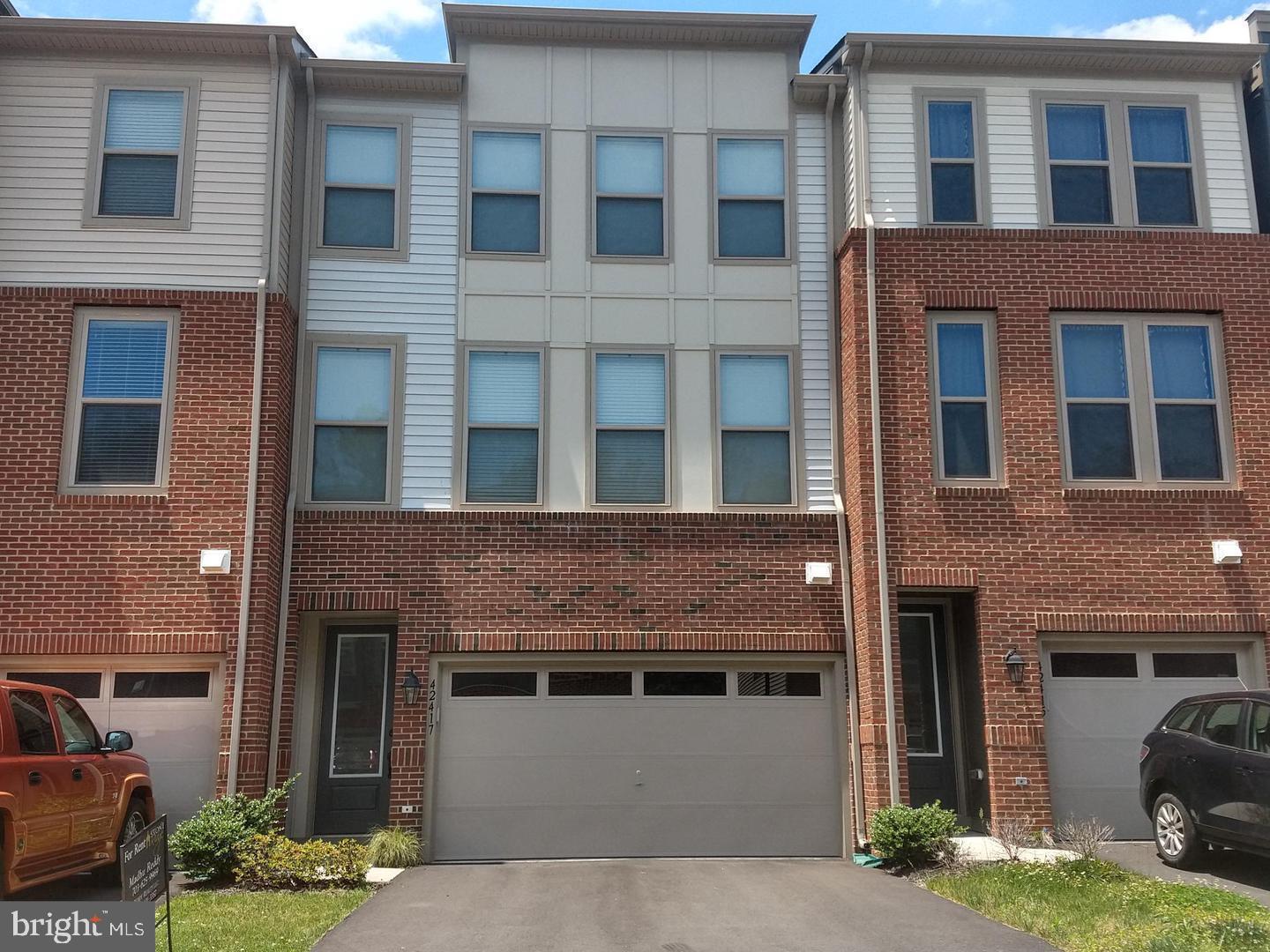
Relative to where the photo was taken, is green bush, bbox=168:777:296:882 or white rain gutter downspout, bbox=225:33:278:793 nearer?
green bush, bbox=168:777:296:882

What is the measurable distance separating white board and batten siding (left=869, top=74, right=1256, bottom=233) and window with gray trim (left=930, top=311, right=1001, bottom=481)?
1.31 meters

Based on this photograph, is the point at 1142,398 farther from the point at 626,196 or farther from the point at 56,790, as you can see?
the point at 56,790

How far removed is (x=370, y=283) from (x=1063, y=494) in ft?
26.0

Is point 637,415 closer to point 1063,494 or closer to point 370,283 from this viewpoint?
point 370,283

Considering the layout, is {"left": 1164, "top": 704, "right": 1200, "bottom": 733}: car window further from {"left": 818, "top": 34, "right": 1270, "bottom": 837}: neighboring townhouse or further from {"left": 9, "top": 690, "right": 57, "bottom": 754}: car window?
{"left": 9, "top": 690, "right": 57, "bottom": 754}: car window

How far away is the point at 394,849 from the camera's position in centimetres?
1177

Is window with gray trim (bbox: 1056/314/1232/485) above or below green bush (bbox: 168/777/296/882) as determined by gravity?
above

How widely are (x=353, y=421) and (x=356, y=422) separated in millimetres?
40

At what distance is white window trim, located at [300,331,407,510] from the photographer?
13.1 m

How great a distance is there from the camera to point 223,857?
35.8 ft

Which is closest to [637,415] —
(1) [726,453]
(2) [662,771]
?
(1) [726,453]

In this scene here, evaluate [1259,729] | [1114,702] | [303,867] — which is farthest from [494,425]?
[1259,729]

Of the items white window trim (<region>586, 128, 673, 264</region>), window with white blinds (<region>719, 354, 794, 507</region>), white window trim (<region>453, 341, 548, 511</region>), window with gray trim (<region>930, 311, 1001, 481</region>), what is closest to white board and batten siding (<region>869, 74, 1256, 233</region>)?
window with gray trim (<region>930, 311, 1001, 481</region>)

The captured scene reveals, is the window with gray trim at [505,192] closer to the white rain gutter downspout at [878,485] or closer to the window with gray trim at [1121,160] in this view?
the white rain gutter downspout at [878,485]
